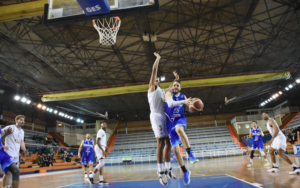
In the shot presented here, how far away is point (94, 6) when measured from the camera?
5.20m

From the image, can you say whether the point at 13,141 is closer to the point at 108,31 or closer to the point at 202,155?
the point at 108,31

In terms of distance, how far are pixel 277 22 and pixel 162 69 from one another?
9808 millimetres

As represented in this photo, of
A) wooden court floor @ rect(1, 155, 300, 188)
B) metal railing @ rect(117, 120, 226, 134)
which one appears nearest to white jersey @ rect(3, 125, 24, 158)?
wooden court floor @ rect(1, 155, 300, 188)

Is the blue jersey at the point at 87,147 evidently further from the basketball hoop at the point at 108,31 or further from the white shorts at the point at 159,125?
the white shorts at the point at 159,125

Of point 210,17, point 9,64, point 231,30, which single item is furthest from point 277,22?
point 9,64

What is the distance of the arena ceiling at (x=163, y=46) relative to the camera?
12422mm

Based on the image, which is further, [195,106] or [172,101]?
[172,101]

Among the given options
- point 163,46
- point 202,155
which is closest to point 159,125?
point 163,46

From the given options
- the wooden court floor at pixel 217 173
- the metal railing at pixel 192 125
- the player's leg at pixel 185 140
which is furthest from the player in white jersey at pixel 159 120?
the metal railing at pixel 192 125

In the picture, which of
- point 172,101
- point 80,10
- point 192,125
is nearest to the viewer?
point 172,101

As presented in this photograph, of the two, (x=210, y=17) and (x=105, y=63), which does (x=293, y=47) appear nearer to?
(x=210, y=17)

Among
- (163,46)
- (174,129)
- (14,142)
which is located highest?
(163,46)

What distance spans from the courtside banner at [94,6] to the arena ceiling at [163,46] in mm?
6890

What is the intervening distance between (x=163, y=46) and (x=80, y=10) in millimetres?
10429
